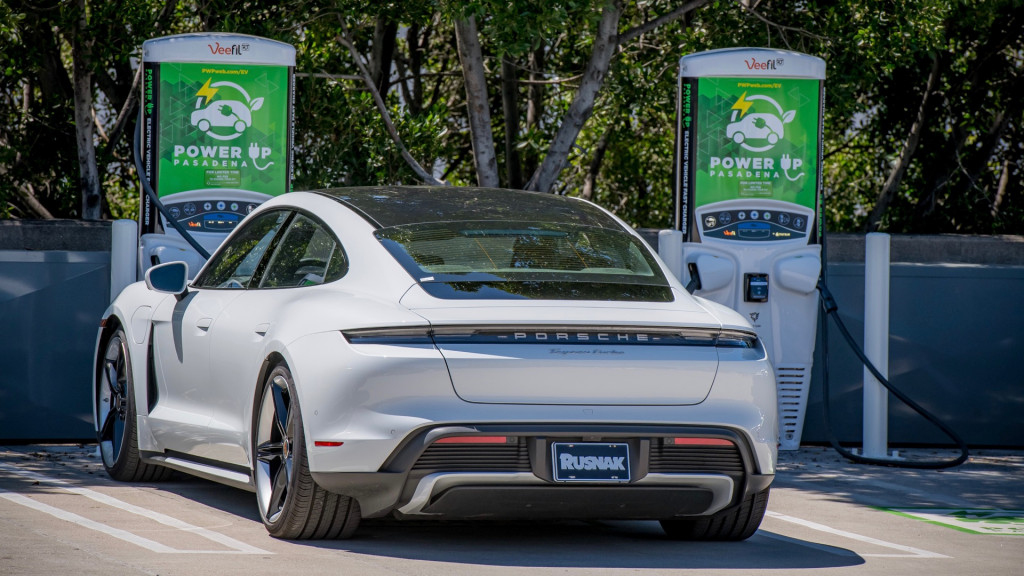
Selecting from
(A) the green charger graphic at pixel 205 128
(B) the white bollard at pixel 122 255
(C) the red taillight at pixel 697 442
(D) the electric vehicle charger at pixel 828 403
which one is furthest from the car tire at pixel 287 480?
(D) the electric vehicle charger at pixel 828 403

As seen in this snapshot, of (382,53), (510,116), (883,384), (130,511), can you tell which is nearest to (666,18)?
(510,116)

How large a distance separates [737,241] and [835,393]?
1399 millimetres

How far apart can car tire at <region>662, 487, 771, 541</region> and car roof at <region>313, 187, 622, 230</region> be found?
1294 mm

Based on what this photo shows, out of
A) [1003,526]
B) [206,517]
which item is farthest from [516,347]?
[1003,526]

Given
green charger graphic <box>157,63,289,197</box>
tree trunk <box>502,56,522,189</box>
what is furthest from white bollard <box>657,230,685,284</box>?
tree trunk <box>502,56,522,189</box>

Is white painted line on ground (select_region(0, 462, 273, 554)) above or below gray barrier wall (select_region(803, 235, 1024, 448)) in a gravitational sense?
below

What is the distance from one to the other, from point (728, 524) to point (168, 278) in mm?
2767

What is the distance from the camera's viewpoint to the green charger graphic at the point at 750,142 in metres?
9.27

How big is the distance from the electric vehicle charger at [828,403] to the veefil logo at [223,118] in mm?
3682

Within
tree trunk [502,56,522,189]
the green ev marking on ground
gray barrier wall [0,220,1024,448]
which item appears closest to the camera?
the green ev marking on ground

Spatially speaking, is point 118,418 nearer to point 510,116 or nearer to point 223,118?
point 223,118

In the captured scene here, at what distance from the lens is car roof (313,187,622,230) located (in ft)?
19.6

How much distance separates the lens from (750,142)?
929 centimetres

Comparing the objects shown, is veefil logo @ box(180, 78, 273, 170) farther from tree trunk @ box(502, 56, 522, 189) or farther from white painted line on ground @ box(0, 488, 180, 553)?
tree trunk @ box(502, 56, 522, 189)
